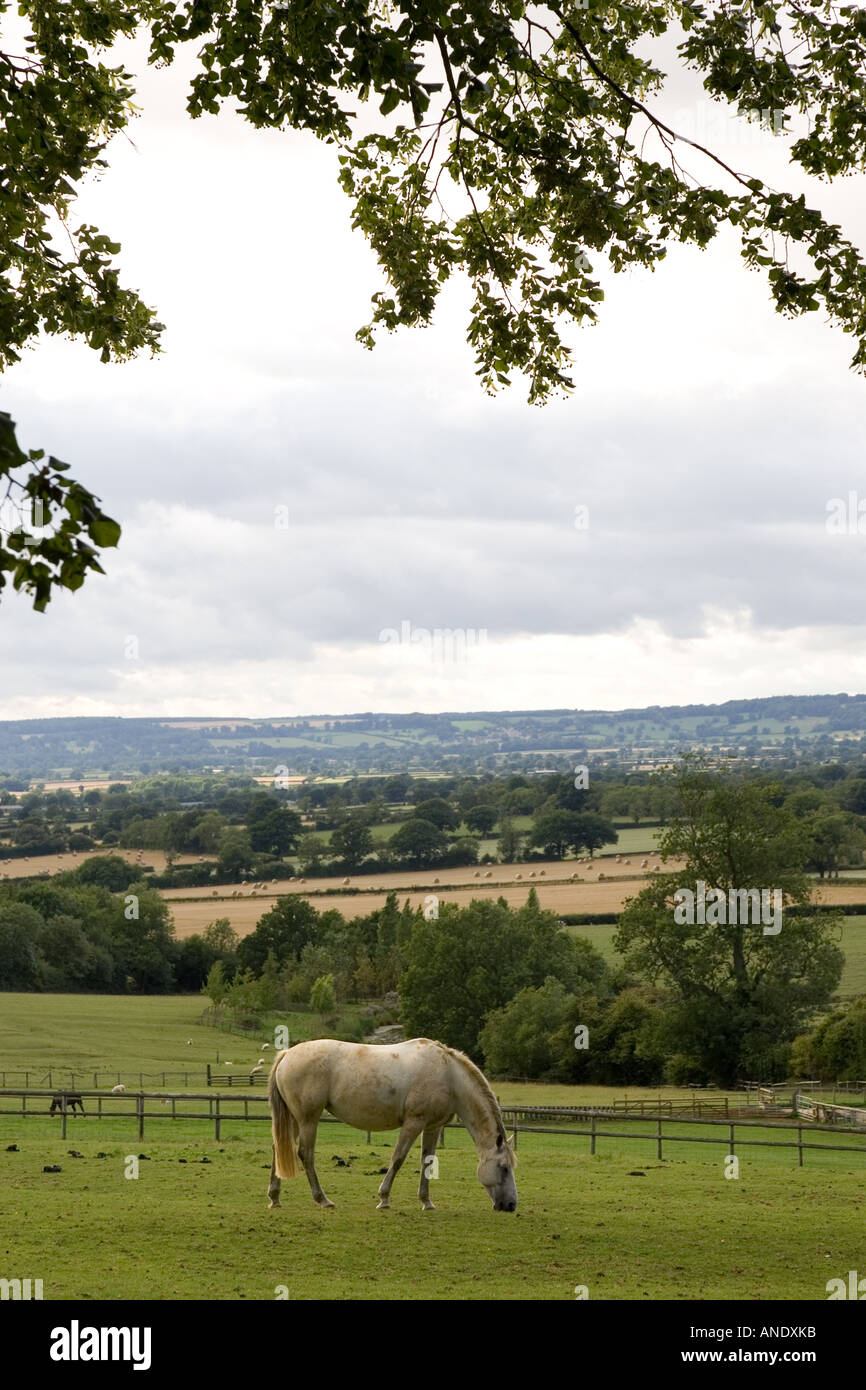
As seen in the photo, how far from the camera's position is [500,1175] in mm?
12539

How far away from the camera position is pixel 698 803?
44500 mm

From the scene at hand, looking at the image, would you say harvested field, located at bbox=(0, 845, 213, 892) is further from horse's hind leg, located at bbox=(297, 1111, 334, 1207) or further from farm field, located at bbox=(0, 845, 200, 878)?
horse's hind leg, located at bbox=(297, 1111, 334, 1207)

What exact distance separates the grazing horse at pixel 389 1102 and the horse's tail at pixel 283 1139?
1 cm

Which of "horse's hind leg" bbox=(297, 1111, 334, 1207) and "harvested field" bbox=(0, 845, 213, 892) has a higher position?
"horse's hind leg" bbox=(297, 1111, 334, 1207)

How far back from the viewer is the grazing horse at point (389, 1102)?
12547mm

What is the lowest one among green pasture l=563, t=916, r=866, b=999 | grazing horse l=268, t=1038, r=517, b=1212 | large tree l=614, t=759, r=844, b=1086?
green pasture l=563, t=916, r=866, b=999

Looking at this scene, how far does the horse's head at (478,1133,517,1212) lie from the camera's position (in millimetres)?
12484

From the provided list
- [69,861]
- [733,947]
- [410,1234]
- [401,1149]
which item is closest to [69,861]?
[69,861]

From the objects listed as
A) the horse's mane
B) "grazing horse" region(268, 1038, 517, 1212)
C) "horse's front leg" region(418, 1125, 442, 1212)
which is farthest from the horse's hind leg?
the horse's mane

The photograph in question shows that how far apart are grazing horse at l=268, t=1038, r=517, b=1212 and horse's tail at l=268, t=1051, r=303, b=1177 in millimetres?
10

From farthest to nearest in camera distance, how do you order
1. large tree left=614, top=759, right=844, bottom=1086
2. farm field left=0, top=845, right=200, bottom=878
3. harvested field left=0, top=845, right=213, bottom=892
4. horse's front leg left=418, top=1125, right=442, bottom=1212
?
farm field left=0, top=845, right=200, bottom=878
harvested field left=0, top=845, right=213, bottom=892
large tree left=614, top=759, right=844, bottom=1086
horse's front leg left=418, top=1125, right=442, bottom=1212
